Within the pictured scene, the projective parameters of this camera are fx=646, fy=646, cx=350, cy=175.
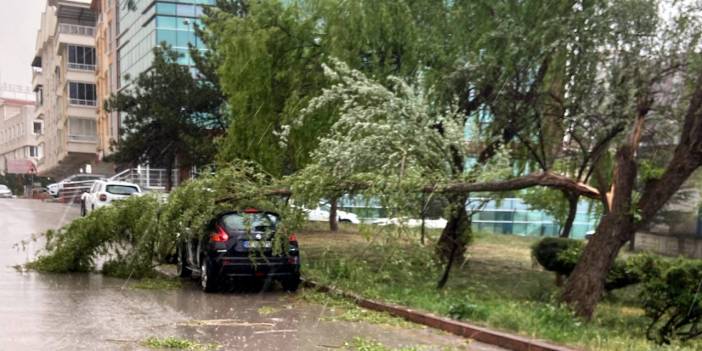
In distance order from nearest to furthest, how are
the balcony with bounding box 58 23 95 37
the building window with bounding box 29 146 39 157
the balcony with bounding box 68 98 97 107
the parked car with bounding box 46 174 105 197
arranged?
the parked car with bounding box 46 174 105 197 < the balcony with bounding box 68 98 97 107 < the balcony with bounding box 58 23 95 37 < the building window with bounding box 29 146 39 157

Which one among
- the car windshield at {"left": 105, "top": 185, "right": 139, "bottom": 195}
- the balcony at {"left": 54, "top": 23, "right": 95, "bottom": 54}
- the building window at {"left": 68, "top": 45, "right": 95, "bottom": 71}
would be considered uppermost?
the balcony at {"left": 54, "top": 23, "right": 95, "bottom": 54}

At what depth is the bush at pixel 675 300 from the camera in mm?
10234

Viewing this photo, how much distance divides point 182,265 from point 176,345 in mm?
6245

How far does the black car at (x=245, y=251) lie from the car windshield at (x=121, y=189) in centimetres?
1474

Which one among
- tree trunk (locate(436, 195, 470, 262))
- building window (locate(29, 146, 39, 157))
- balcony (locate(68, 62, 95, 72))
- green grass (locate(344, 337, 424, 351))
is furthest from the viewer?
building window (locate(29, 146, 39, 157))

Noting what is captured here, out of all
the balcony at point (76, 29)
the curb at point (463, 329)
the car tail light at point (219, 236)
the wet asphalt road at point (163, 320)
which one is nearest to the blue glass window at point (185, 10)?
the balcony at point (76, 29)

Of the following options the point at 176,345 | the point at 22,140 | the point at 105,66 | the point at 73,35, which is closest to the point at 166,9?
the point at 105,66

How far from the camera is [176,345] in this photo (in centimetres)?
750

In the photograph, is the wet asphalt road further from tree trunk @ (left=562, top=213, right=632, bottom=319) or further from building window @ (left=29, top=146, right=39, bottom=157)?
building window @ (left=29, top=146, right=39, bottom=157)

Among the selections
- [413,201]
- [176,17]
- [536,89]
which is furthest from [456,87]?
[176,17]

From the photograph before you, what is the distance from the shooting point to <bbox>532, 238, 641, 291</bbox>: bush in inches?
485

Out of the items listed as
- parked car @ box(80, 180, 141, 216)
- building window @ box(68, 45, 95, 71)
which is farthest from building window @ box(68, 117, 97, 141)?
parked car @ box(80, 180, 141, 216)

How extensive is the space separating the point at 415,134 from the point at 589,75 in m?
3.41

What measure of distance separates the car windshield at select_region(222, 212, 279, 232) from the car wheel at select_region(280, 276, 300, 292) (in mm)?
1092
